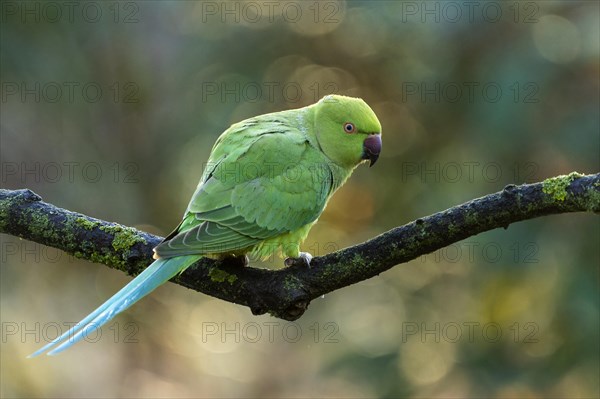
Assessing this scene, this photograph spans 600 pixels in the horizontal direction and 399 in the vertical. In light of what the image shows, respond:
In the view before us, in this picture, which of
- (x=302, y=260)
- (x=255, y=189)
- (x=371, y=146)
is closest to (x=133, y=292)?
(x=302, y=260)

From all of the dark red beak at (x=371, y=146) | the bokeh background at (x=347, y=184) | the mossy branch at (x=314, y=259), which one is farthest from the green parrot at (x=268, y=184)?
the bokeh background at (x=347, y=184)

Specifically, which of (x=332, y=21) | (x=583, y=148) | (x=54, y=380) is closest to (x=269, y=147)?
(x=583, y=148)

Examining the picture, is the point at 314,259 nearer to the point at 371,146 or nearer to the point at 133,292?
the point at 133,292

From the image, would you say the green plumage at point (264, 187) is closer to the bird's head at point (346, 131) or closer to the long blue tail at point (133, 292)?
the bird's head at point (346, 131)

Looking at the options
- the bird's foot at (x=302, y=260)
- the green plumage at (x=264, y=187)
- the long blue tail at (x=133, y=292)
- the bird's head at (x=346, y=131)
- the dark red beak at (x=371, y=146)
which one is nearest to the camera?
the long blue tail at (x=133, y=292)

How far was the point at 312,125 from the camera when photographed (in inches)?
190

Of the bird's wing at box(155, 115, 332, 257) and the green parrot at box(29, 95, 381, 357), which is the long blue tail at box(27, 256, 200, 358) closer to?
the green parrot at box(29, 95, 381, 357)

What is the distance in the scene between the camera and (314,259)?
12.3ft

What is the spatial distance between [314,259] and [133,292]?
93 cm

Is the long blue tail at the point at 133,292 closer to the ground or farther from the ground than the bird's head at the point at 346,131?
closer to the ground

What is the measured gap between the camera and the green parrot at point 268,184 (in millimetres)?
3857

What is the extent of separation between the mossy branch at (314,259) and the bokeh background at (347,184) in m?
3.42

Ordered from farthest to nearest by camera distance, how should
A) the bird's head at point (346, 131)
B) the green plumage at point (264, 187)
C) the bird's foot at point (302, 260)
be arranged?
the bird's head at point (346, 131) → the green plumage at point (264, 187) → the bird's foot at point (302, 260)

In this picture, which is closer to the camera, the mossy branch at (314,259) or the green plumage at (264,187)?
the mossy branch at (314,259)
